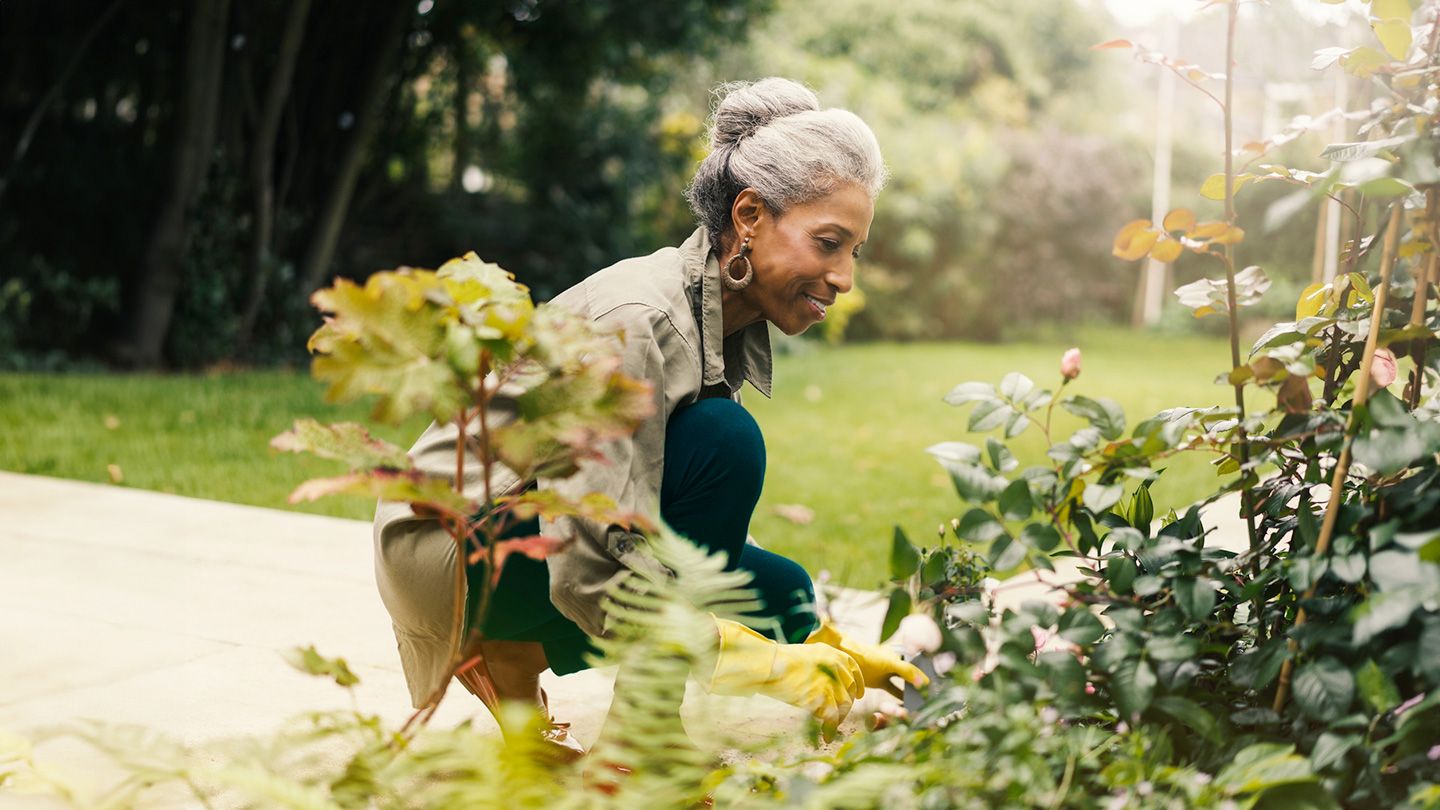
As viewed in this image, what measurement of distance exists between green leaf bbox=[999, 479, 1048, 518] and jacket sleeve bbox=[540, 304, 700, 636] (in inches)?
19.8

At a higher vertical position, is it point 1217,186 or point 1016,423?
point 1217,186

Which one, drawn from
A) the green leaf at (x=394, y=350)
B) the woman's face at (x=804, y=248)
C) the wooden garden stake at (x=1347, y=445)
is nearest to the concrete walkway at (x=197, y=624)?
the wooden garden stake at (x=1347, y=445)

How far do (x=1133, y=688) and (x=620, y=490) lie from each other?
72 cm

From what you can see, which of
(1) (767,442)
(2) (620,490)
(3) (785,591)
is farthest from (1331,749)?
(1) (767,442)

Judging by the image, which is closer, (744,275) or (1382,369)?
(1382,369)

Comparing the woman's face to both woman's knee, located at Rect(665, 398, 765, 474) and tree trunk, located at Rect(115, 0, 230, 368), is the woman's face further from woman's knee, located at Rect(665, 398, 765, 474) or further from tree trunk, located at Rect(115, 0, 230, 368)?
tree trunk, located at Rect(115, 0, 230, 368)

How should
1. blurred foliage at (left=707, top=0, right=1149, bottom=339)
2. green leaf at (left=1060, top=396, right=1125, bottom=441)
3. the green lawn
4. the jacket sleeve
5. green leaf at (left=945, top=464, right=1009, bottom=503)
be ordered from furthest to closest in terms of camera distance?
blurred foliage at (left=707, top=0, right=1149, bottom=339)
the green lawn
the jacket sleeve
green leaf at (left=1060, top=396, right=1125, bottom=441)
green leaf at (left=945, top=464, right=1009, bottom=503)

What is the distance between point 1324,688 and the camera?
1415 mm

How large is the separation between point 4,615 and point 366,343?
2.20 meters

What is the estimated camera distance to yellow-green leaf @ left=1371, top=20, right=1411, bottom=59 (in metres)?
1.48

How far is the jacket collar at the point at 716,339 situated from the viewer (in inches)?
86.4

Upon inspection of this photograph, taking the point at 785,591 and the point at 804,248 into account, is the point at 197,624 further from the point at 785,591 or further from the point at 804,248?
the point at 804,248

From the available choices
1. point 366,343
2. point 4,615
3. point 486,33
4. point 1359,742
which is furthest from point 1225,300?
point 486,33

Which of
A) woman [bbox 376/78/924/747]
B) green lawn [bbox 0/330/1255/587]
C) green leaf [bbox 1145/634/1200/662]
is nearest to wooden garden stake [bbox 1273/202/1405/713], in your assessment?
green leaf [bbox 1145/634/1200/662]
